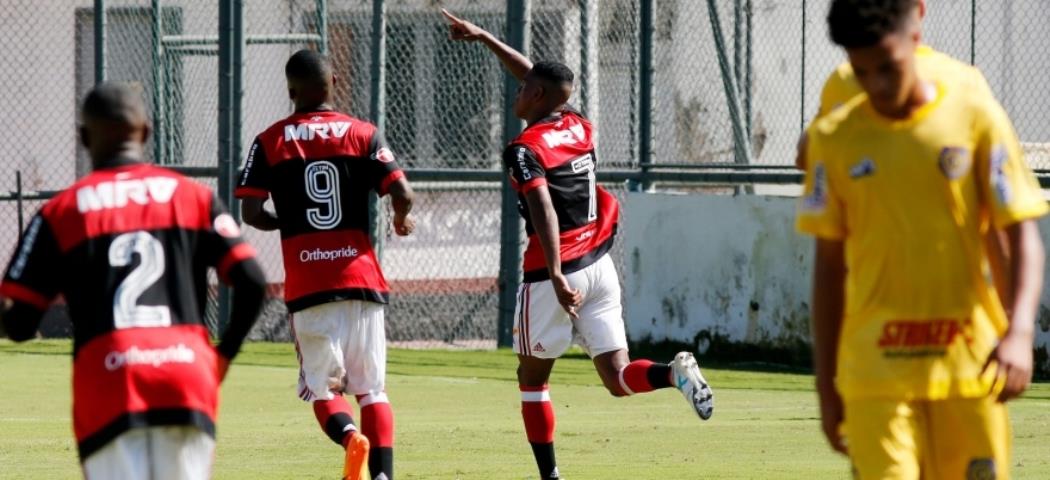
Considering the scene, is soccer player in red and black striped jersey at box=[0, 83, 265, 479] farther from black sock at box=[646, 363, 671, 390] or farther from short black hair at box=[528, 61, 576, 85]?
black sock at box=[646, 363, 671, 390]

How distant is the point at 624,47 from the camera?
1845 centimetres

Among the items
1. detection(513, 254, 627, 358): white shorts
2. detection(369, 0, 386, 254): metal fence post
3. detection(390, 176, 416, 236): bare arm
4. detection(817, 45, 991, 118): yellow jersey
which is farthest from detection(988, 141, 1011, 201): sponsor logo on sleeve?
detection(369, 0, 386, 254): metal fence post

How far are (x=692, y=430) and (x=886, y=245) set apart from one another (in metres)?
6.87

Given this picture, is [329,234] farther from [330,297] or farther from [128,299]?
[128,299]

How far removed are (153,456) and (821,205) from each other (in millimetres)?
1834

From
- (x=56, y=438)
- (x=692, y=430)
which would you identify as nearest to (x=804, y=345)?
(x=692, y=430)

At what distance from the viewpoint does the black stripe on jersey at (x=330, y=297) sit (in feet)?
29.0

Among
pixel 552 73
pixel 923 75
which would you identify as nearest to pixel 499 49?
pixel 552 73

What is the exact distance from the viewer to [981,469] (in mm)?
4992

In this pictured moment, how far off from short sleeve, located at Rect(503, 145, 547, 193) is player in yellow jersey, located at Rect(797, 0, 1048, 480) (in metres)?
4.30

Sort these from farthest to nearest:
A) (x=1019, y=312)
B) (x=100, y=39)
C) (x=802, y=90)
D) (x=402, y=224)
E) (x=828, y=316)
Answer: (x=100, y=39) < (x=802, y=90) < (x=402, y=224) < (x=828, y=316) < (x=1019, y=312)

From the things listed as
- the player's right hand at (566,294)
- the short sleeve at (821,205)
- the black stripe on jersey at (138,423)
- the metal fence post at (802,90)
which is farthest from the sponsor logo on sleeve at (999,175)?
the metal fence post at (802,90)

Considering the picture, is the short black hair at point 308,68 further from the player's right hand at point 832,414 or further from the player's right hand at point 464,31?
the player's right hand at point 832,414

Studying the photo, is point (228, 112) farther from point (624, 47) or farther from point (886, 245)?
point (886, 245)
